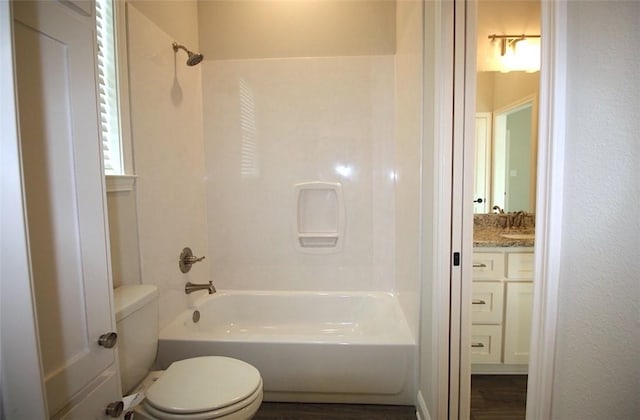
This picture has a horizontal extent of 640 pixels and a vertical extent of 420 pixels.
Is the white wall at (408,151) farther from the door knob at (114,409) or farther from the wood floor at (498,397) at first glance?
the door knob at (114,409)

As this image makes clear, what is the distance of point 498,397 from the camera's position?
6.31 feet

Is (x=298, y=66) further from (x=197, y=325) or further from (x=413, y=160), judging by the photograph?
(x=197, y=325)

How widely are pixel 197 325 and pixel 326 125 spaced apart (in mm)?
1772

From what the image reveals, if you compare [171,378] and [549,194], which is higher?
[549,194]

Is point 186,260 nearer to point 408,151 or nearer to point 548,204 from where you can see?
point 408,151

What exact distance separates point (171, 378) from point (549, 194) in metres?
1.52

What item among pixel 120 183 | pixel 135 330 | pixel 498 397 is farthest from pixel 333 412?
pixel 120 183

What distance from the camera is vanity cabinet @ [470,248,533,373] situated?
2.04 m

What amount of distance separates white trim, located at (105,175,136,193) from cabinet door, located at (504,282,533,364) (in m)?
2.35

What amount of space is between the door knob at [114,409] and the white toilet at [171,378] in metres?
0.31

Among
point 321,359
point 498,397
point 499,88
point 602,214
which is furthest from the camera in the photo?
point 499,88

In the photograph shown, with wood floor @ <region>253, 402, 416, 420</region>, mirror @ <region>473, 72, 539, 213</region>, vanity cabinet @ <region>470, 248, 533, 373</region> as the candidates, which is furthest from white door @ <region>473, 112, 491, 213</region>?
wood floor @ <region>253, 402, 416, 420</region>

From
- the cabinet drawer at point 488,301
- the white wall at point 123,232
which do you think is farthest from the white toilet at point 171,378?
the cabinet drawer at point 488,301

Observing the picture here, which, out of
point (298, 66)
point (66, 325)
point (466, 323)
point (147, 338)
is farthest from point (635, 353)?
point (298, 66)
